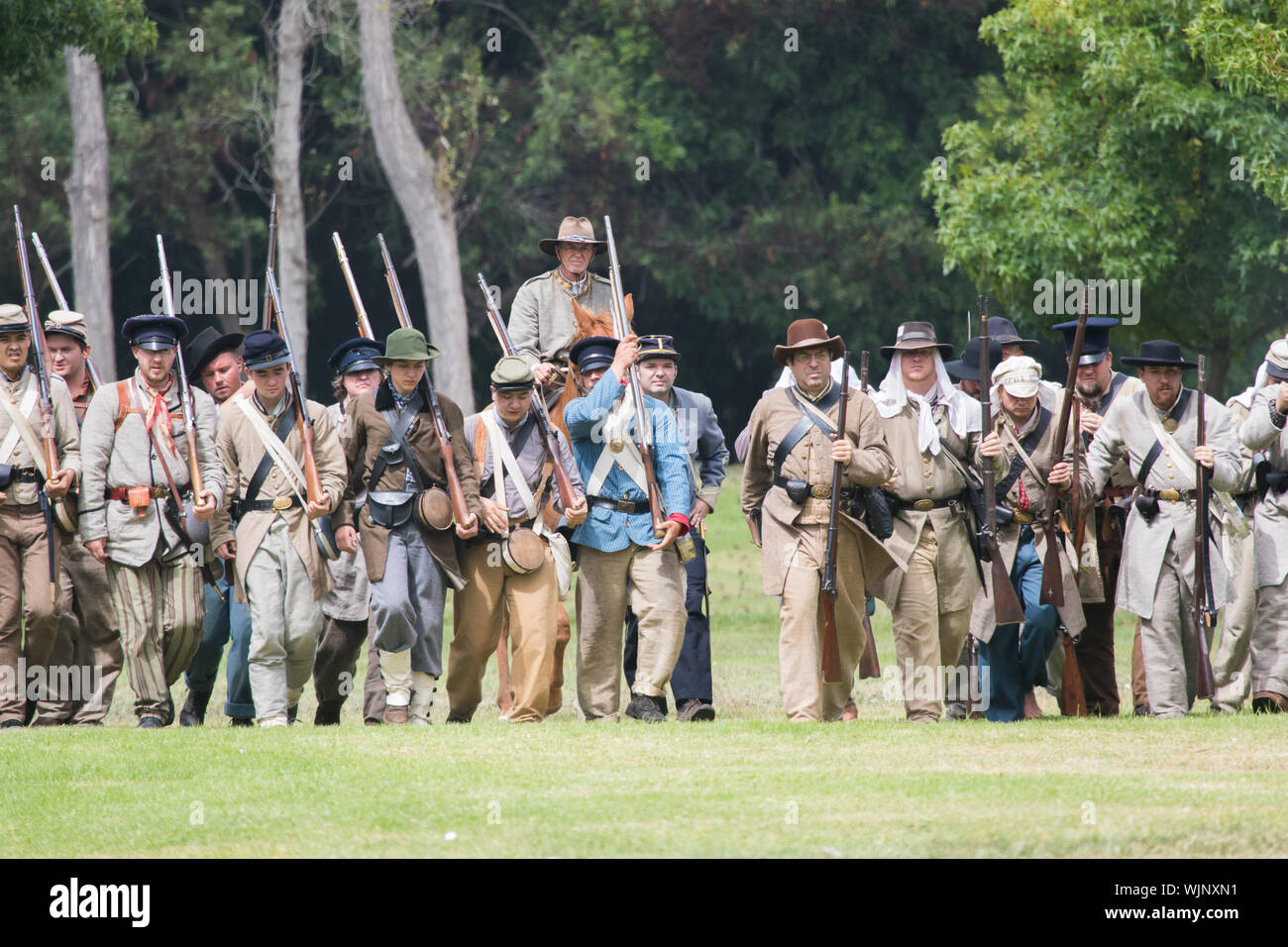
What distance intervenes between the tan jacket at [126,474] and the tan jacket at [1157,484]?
16.1 ft

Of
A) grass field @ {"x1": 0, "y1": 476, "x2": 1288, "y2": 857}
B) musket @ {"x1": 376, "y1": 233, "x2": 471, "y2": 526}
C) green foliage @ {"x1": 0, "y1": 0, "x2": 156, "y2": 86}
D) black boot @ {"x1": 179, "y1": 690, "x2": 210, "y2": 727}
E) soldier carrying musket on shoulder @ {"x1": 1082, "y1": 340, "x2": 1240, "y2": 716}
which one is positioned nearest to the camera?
grass field @ {"x1": 0, "y1": 476, "x2": 1288, "y2": 857}

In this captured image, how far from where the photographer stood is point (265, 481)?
10.7 m

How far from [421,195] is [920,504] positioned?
18.8 metres

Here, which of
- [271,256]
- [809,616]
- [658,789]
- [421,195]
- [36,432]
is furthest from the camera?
[421,195]

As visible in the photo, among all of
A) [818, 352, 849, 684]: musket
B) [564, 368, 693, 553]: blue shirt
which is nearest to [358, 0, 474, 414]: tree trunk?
[564, 368, 693, 553]: blue shirt

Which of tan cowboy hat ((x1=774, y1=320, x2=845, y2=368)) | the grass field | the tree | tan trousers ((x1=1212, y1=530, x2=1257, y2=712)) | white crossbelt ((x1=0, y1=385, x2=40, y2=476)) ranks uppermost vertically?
the tree

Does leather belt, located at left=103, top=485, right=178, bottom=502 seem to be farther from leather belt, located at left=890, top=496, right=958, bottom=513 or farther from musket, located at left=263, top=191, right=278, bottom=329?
leather belt, located at left=890, top=496, right=958, bottom=513

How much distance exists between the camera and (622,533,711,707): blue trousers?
1114cm

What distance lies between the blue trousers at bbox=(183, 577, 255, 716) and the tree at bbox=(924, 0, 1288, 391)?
34.7 ft

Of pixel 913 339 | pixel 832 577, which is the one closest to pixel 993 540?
pixel 832 577

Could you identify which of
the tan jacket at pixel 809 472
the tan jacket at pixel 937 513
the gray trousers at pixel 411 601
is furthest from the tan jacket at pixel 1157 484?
the gray trousers at pixel 411 601

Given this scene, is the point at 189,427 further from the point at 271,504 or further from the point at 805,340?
the point at 805,340

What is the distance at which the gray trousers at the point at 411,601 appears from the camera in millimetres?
10602

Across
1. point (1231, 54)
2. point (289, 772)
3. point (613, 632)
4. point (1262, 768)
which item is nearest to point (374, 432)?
point (613, 632)
